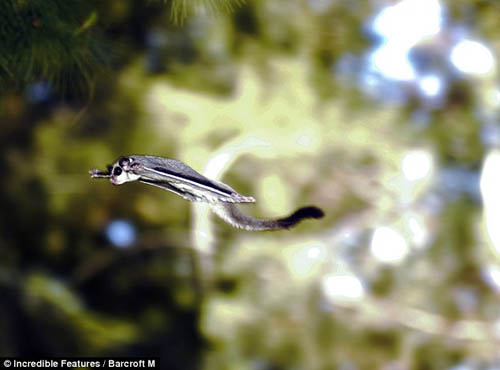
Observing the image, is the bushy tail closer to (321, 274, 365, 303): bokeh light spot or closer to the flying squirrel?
the flying squirrel

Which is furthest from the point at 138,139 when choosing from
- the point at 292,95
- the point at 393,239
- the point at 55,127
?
the point at 393,239

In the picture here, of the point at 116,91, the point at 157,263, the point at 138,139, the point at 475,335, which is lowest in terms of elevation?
the point at 475,335

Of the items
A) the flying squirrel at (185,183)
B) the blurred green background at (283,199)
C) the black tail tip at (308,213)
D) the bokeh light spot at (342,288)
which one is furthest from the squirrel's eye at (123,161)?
the bokeh light spot at (342,288)

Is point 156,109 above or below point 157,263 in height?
above

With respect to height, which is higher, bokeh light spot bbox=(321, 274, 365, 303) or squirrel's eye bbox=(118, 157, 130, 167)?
bokeh light spot bbox=(321, 274, 365, 303)

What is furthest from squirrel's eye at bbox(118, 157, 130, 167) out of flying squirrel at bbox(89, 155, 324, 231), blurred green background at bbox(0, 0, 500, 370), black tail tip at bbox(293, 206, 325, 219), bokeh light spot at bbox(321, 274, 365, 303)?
bokeh light spot at bbox(321, 274, 365, 303)

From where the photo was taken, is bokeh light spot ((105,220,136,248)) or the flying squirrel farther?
bokeh light spot ((105,220,136,248))

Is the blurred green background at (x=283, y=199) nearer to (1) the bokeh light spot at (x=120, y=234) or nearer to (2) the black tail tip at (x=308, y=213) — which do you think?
(1) the bokeh light spot at (x=120, y=234)

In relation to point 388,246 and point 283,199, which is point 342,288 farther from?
point 283,199

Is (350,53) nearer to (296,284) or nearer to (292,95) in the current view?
(292,95)
